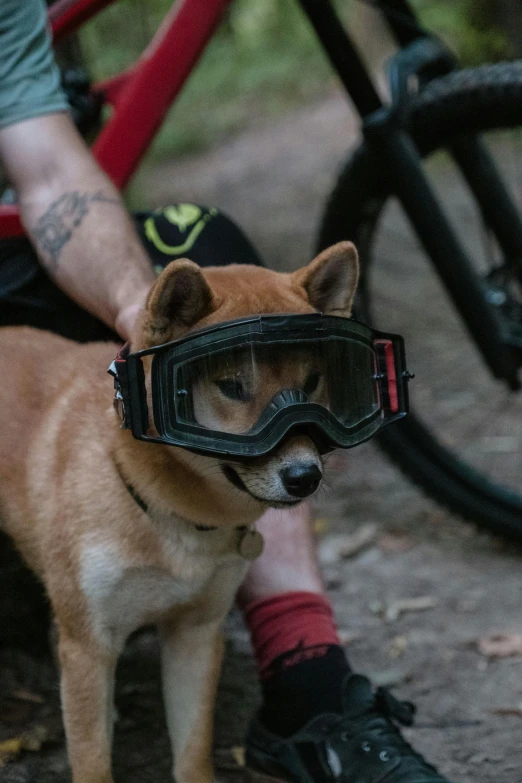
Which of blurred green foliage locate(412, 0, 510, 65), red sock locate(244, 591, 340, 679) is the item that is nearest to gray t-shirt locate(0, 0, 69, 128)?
red sock locate(244, 591, 340, 679)

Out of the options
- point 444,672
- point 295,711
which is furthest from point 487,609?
point 295,711

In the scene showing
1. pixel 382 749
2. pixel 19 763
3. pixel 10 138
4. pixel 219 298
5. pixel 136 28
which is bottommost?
pixel 136 28

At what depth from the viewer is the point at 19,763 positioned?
81.0 inches

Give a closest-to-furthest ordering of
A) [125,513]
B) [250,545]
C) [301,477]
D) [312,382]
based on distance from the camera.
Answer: [301,477], [312,382], [125,513], [250,545]

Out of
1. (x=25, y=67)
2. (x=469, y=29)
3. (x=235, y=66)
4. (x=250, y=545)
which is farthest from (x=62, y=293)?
(x=235, y=66)

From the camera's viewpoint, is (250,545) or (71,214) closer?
(250,545)

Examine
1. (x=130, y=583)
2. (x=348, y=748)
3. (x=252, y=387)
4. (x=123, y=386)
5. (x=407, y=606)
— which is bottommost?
(x=407, y=606)

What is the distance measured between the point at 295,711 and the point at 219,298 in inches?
37.1

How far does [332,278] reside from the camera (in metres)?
1.84

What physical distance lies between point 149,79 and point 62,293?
750mm

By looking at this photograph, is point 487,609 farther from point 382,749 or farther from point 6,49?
point 6,49

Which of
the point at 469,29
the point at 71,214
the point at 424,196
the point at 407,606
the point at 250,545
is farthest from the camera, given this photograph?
the point at 469,29

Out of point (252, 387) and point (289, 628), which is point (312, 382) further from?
point (289, 628)

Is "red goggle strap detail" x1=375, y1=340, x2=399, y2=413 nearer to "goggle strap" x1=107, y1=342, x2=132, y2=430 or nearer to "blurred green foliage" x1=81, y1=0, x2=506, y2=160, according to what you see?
"goggle strap" x1=107, y1=342, x2=132, y2=430
